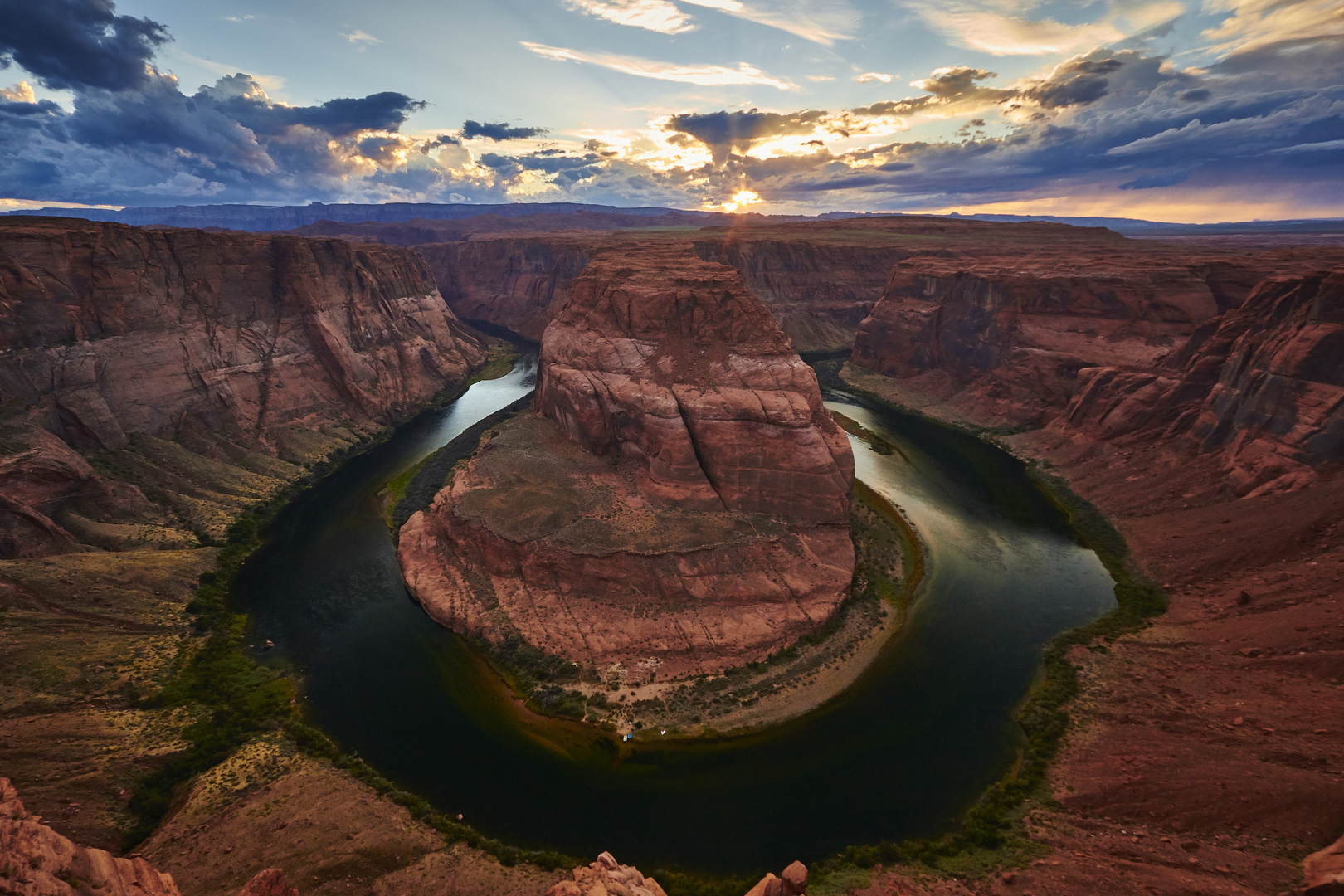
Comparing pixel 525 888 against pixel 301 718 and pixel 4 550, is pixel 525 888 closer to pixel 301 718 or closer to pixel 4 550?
pixel 301 718

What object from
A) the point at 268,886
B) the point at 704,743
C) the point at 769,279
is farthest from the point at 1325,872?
the point at 769,279

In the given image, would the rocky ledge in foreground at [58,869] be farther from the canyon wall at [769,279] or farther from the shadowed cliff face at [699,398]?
the canyon wall at [769,279]

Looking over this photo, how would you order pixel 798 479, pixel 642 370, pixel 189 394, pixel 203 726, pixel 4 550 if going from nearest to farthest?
pixel 203 726 < pixel 4 550 < pixel 798 479 < pixel 642 370 < pixel 189 394

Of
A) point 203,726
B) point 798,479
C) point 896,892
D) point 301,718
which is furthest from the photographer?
point 798,479

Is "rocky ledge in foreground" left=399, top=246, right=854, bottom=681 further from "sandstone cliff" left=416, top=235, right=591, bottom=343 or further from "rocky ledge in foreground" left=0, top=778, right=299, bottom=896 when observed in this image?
"sandstone cliff" left=416, top=235, right=591, bottom=343

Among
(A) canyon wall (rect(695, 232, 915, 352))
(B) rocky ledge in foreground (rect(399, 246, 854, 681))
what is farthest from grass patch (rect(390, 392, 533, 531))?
(A) canyon wall (rect(695, 232, 915, 352))

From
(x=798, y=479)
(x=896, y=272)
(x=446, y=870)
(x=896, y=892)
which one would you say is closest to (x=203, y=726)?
(x=446, y=870)

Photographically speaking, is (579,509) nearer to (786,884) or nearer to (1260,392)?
(786,884)
